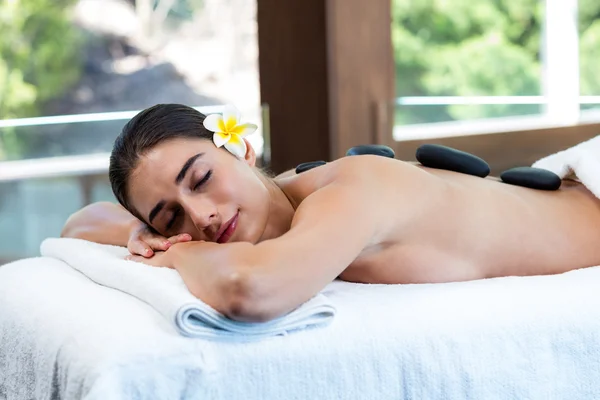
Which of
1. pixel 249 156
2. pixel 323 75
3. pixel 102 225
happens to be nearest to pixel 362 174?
pixel 249 156

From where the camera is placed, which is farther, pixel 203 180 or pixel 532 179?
pixel 532 179

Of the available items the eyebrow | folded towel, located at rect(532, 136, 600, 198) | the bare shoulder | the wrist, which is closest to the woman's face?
the eyebrow

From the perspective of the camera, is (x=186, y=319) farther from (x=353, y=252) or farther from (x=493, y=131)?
(x=493, y=131)

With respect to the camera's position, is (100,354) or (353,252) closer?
(100,354)

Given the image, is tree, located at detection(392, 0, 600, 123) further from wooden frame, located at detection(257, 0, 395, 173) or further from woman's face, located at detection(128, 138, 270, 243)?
woman's face, located at detection(128, 138, 270, 243)

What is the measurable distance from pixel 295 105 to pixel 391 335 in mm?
1941

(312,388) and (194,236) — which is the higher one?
(194,236)

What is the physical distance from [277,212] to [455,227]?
326 mm

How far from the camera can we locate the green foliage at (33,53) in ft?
14.3

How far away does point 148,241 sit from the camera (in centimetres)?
173

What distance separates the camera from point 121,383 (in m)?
1.18

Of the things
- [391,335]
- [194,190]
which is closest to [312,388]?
[391,335]

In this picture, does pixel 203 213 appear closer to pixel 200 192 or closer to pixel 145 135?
pixel 200 192

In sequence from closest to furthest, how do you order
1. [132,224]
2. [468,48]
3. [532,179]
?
[532,179]
[132,224]
[468,48]
